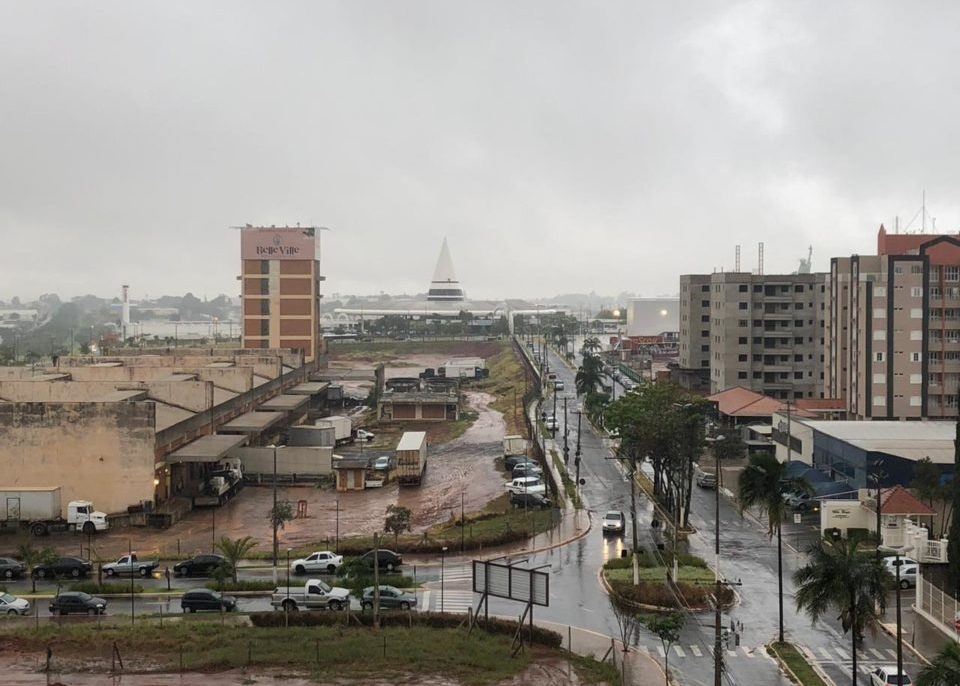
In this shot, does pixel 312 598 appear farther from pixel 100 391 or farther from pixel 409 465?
pixel 100 391

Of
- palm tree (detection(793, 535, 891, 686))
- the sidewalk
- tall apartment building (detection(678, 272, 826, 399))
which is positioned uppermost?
tall apartment building (detection(678, 272, 826, 399))

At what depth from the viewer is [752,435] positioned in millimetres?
58469

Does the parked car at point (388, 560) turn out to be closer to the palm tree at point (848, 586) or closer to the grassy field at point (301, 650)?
the grassy field at point (301, 650)

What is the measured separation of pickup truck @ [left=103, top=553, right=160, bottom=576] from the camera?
30.8 m

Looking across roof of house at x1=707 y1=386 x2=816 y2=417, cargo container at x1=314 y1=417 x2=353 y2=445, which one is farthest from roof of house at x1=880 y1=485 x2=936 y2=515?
cargo container at x1=314 y1=417 x2=353 y2=445

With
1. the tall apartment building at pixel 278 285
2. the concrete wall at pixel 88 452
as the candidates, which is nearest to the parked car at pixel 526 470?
the concrete wall at pixel 88 452

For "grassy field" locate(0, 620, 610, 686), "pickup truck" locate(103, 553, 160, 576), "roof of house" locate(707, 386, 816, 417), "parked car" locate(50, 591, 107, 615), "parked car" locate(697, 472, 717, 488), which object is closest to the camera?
"grassy field" locate(0, 620, 610, 686)

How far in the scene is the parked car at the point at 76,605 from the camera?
88.0ft

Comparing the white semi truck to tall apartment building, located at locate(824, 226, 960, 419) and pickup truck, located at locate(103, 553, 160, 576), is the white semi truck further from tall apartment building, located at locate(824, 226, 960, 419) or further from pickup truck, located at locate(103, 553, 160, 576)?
tall apartment building, located at locate(824, 226, 960, 419)

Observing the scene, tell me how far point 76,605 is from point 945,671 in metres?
21.2

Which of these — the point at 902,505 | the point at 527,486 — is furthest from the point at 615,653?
the point at 527,486

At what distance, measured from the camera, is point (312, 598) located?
26938mm

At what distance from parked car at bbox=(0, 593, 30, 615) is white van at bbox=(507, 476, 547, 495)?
21297 mm

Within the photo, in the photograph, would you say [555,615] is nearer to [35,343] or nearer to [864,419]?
[864,419]
